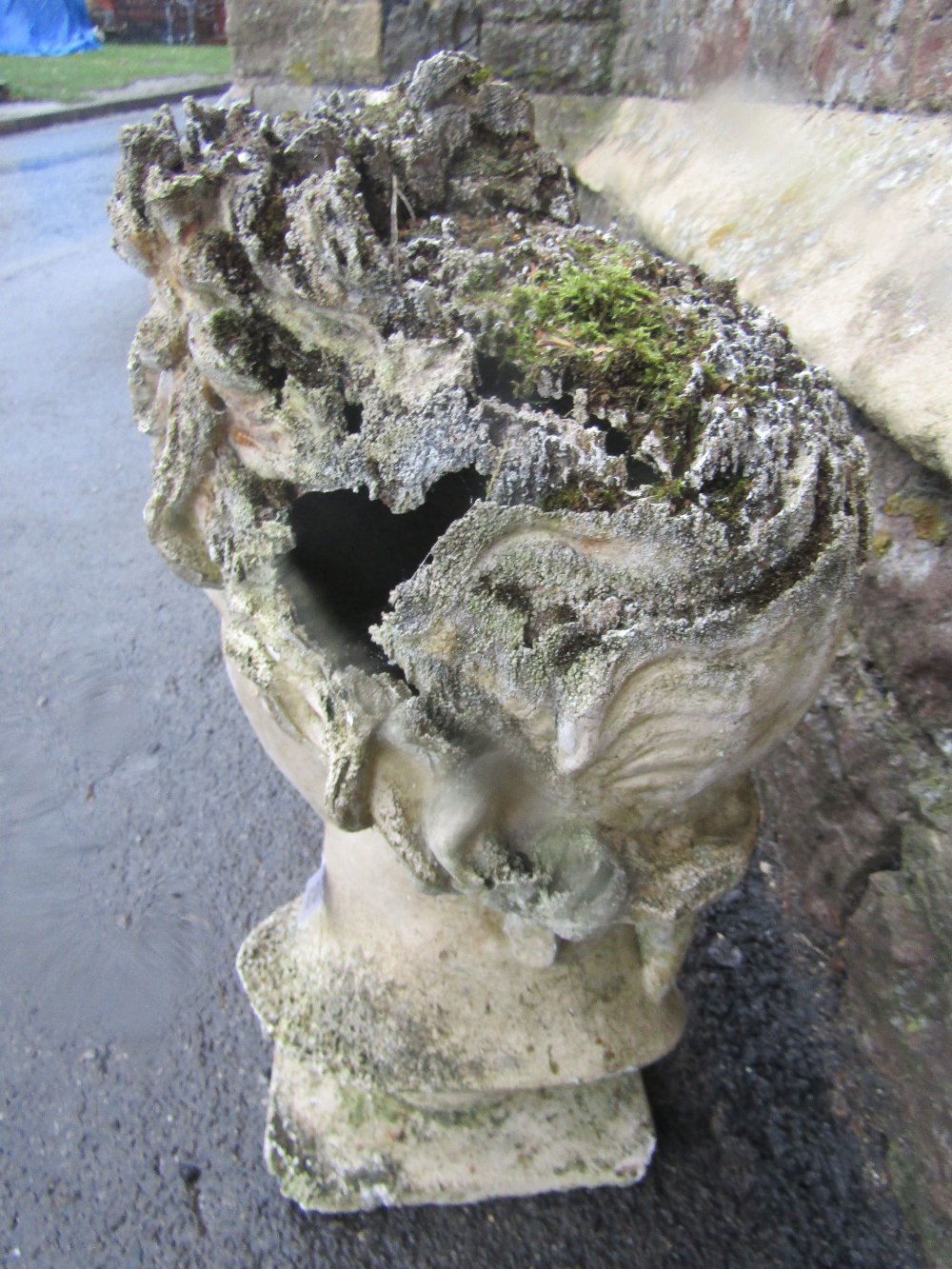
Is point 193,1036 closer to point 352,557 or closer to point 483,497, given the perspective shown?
point 352,557

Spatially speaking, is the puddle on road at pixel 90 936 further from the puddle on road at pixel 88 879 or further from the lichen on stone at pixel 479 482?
the lichen on stone at pixel 479 482

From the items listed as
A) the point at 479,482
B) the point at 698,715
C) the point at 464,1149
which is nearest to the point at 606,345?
the point at 479,482

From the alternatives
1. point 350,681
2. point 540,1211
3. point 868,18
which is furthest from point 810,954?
point 868,18

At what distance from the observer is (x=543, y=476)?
2.38 ft

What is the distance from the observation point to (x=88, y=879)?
6.05 ft

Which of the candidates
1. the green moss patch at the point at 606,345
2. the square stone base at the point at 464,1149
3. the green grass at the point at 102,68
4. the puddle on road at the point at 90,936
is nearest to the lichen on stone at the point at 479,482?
the green moss patch at the point at 606,345

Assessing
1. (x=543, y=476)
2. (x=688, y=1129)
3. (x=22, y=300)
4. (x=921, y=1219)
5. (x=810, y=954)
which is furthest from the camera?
(x=22, y=300)

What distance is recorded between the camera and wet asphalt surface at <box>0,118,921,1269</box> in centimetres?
130

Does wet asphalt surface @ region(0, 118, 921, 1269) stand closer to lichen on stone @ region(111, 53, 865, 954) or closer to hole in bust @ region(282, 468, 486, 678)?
lichen on stone @ region(111, 53, 865, 954)

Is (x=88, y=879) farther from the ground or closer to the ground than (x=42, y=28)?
closer to the ground

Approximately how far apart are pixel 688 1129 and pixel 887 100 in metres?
1.52

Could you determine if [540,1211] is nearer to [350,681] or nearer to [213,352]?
[350,681]

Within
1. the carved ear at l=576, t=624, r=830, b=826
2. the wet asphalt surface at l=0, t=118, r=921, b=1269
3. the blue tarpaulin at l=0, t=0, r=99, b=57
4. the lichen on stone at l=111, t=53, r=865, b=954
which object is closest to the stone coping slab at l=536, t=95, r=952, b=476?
the lichen on stone at l=111, t=53, r=865, b=954

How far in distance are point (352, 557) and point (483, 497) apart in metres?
0.22
